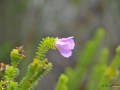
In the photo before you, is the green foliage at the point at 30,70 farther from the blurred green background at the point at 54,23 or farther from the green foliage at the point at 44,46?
the blurred green background at the point at 54,23

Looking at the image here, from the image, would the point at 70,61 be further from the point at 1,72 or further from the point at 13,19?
the point at 1,72

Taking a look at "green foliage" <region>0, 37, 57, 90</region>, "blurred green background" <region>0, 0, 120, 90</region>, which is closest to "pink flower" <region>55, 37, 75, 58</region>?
"green foliage" <region>0, 37, 57, 90</region>

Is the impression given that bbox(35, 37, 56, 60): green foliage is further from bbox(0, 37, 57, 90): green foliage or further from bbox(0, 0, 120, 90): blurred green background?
bbox(0, 0, 120, 90): blurred green background

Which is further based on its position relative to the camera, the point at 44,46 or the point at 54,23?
the point at 54,23

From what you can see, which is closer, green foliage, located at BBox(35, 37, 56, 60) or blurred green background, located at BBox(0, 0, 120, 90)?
green foliage, located at BBox(35, 37, 56, 60)

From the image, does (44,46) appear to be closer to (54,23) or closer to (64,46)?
(64,46)

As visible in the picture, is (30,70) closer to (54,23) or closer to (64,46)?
(64,46)

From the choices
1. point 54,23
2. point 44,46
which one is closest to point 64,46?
point 44,46

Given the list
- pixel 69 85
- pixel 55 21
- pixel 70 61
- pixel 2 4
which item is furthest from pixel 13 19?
pixel 69 85

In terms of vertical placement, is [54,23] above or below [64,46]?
above
